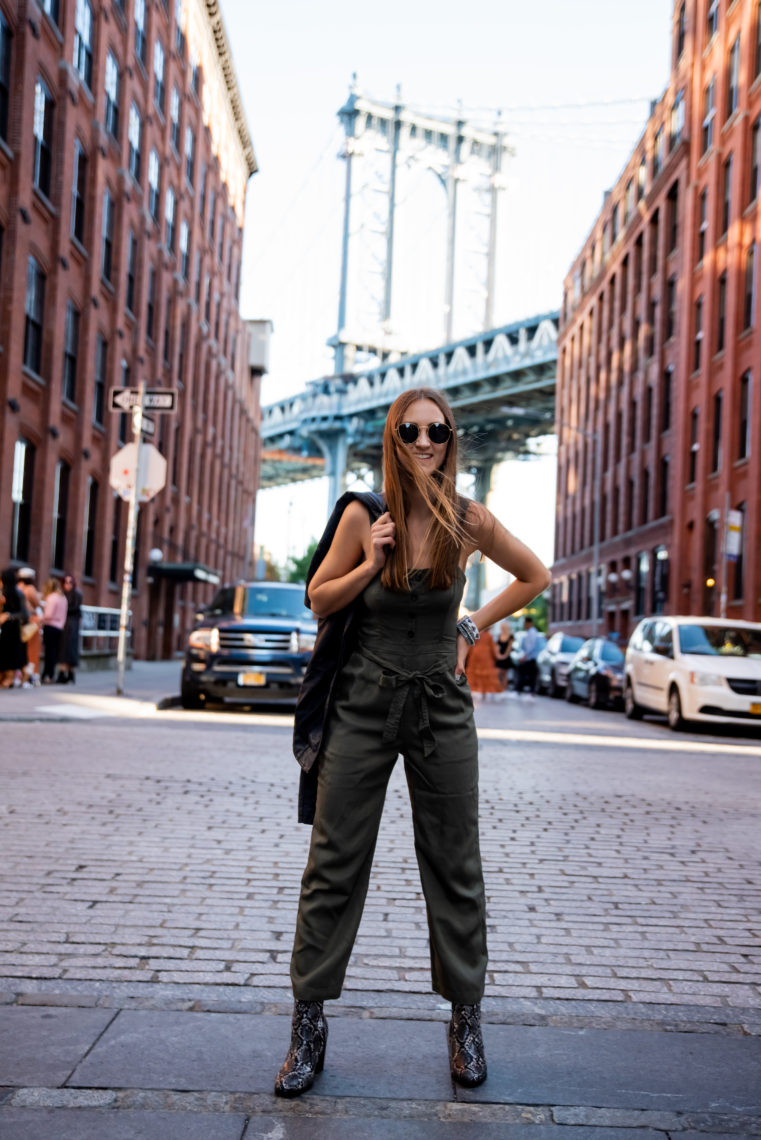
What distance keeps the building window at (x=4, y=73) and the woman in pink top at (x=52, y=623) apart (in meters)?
7.94

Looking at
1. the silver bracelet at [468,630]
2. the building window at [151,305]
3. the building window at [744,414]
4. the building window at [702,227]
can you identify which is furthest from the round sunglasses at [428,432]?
the building window at [702,227]

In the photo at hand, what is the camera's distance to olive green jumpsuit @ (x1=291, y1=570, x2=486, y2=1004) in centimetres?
326

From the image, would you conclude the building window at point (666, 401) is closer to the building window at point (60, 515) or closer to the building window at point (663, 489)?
the building window at point (663, 489)

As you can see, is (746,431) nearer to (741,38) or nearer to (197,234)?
(741,38)

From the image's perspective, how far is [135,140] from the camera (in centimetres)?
3203

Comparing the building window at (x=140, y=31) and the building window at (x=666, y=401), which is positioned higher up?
the building window at (x=140, y=31)

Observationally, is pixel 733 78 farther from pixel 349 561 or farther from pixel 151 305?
pixel 349 561

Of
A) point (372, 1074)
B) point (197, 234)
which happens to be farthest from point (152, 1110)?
point (197, 234)

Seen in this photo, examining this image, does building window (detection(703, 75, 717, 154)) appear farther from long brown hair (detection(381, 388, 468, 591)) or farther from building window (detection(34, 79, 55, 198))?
long brown hair (detection(381, 388, 468, 591))

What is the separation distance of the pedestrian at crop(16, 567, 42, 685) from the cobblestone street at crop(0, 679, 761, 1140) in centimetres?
891

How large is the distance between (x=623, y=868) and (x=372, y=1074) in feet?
10.7

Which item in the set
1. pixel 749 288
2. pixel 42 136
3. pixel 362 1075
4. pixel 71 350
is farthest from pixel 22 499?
pixel 749 288

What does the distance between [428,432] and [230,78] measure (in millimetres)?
48714

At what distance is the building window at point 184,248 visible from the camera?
3941cm
